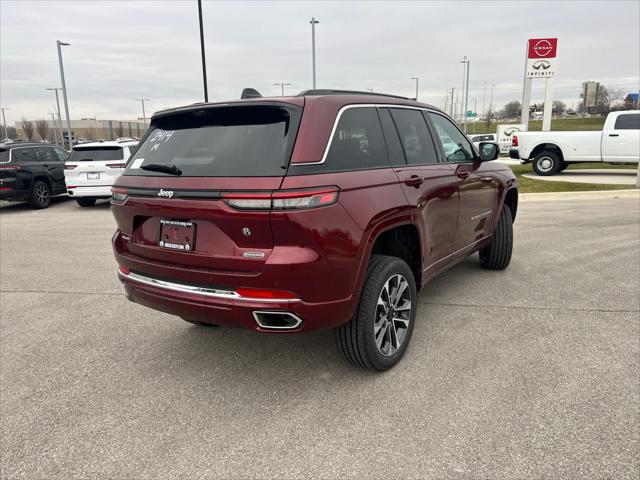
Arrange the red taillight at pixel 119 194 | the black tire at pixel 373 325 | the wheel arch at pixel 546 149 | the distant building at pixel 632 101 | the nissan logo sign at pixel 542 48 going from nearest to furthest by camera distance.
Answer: the black tire at pixel 373 325 < the red taillight at pixel 119 194 < the wheel arch at pixel 546 149 < the nissan logo sign at pixel 542 48 < the distant building at pixel 632 101

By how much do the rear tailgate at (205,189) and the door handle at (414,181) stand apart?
1.01 meters

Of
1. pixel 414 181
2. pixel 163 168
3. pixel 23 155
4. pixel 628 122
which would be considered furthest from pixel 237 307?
pixel 628 122

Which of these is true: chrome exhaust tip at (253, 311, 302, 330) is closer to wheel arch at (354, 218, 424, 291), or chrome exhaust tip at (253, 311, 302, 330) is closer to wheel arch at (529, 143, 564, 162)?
wheel arch at (354, 218, 424, 291)

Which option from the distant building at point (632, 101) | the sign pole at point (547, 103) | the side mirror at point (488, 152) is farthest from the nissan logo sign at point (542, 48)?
the distant building at point (632, 101)

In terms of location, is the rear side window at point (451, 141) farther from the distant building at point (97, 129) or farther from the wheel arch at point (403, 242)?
the distant building at point (97, 129)

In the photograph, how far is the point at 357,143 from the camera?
313 centimetres

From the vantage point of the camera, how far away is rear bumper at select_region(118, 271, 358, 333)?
2697 mm

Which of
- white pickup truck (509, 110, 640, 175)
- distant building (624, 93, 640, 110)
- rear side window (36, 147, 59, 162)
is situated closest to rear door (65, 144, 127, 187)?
rear side window (36, 147, 59, 162)

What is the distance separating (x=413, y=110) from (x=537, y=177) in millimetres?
13612

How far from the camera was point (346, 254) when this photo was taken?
279 cm

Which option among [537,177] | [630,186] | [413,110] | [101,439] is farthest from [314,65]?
[101,439]

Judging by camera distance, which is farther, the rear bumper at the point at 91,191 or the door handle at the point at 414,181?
the rear bumper at the point at 91,191

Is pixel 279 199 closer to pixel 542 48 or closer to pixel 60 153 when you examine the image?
pixel 60 153

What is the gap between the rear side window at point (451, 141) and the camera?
4281 mm
